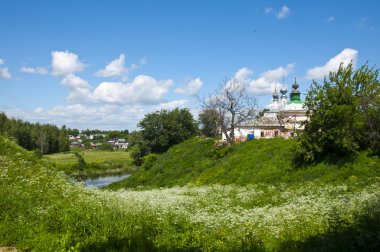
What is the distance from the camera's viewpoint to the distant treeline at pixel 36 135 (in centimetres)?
10612

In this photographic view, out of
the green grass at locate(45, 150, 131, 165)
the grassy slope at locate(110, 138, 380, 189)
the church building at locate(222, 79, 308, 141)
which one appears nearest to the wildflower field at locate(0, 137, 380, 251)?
the grassy slope at locate(110, 138, 380, 189)

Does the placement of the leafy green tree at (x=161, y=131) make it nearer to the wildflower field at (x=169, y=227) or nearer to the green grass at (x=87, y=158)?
the green grass at (x=87, y=158)

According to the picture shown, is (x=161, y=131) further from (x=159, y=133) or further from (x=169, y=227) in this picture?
(x=169, y=227)

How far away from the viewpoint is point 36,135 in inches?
4611

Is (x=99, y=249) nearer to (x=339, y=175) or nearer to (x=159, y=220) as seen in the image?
(x=159, y=220)

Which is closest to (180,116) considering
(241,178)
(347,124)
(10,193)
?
(241,178)

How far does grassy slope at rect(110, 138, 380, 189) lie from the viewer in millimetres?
21391

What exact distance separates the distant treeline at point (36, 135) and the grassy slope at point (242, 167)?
2617 inches

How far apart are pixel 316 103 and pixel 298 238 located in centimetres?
1902

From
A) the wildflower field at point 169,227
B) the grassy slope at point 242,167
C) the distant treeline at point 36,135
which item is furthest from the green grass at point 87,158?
the wildflower field at point 169,227

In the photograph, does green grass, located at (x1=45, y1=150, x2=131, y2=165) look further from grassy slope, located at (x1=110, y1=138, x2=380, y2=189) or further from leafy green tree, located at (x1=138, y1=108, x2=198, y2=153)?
grassy slope, located at (x1=110, y1=138, x2=380, y2=189)

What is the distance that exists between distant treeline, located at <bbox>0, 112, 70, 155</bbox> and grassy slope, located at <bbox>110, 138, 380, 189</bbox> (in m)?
66.5

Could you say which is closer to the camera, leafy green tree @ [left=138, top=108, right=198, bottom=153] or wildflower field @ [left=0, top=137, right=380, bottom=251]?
wildflower field @ [left=0, top=137, right=380, bottom=251]

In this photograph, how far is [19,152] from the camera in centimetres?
2136
